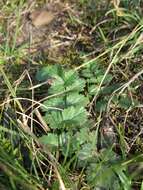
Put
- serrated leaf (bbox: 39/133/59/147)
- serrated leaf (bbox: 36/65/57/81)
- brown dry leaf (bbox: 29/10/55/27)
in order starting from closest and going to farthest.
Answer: serrated leaf (bbox: 39/133/59/147) < serrated leaf (bbox: 36/65/57/81) < brown dry leaf (bbox: 29/10/55/27)

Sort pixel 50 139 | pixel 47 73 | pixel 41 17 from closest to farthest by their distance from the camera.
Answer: pixel 50 139 → pixel 47 73 → pixel 41 17

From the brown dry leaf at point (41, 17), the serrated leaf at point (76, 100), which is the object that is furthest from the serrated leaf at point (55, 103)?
the brown dry leaf at point (41, 17)

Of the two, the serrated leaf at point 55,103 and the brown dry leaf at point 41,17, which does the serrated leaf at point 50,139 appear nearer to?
the serrated leaf at point 55,103

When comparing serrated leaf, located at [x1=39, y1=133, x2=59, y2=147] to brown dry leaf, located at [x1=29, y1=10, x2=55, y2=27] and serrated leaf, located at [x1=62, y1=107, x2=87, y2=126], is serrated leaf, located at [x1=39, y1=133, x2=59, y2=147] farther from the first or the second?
brown dry leaf, located at [x1=29, y1=10, x2=55, y2=27]

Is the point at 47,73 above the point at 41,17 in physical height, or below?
below

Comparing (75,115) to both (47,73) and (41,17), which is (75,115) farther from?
(41,17)

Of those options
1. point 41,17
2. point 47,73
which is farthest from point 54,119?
point 41,17

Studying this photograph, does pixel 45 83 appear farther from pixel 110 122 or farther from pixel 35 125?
pixel 110 122

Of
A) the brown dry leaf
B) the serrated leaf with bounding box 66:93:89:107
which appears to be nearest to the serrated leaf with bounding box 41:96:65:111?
the serrated leaf with bounding box 66:93:89:107
